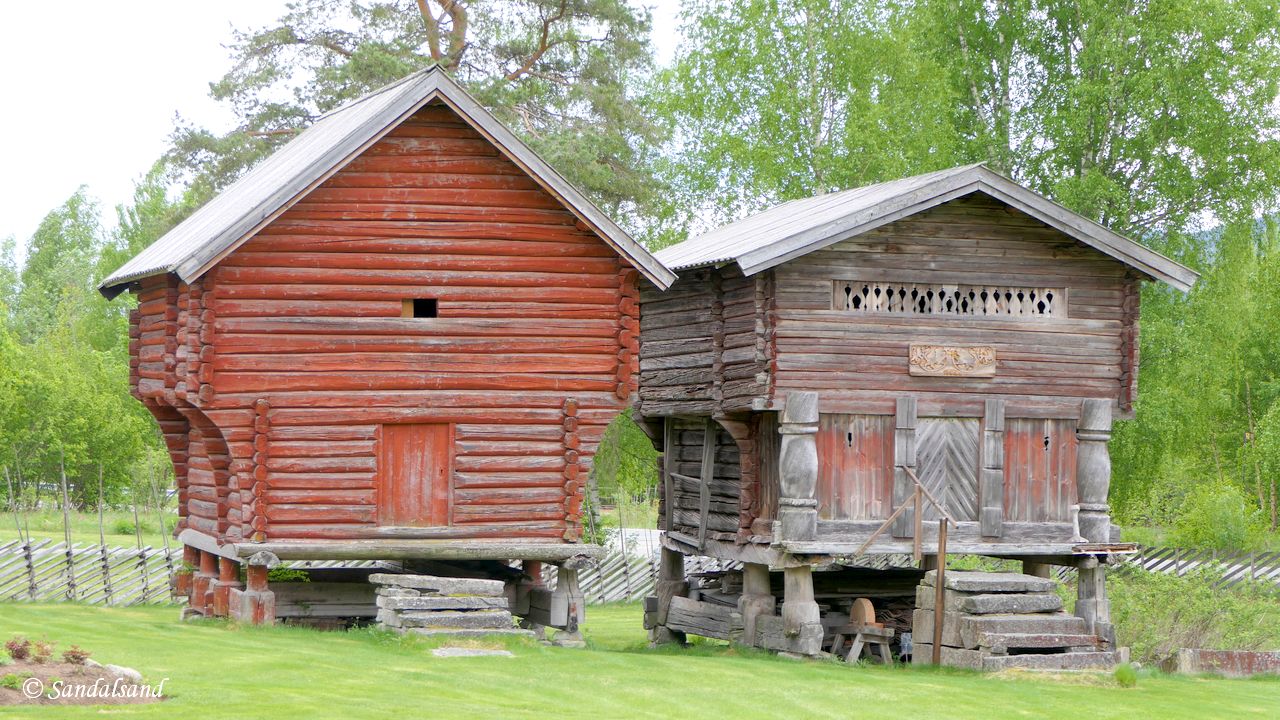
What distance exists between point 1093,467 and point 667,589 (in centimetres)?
803

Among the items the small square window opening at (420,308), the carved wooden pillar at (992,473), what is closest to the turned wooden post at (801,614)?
the carved wooden pillar at (992,473)

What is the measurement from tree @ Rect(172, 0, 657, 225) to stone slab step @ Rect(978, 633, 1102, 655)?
18.5m

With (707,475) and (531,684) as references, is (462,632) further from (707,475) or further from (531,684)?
(707,475)

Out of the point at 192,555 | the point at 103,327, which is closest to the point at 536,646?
the point at 192,555

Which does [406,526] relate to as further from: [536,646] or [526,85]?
[526,85]

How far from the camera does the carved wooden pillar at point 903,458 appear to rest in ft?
75.6

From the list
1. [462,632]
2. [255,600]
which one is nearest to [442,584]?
[462,632]

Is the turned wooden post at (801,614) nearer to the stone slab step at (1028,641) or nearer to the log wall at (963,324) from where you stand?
the log wall at (963,324)

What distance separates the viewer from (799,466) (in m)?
22.4

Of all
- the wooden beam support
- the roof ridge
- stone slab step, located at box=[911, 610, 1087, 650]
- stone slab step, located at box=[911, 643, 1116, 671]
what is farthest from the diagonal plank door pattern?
the roof ridge

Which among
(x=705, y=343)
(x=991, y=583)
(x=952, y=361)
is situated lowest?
(x=991, y=583)

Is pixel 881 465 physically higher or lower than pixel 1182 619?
higher

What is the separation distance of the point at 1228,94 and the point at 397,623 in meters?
23.3

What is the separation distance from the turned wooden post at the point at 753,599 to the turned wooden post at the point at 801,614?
4.39 feet
